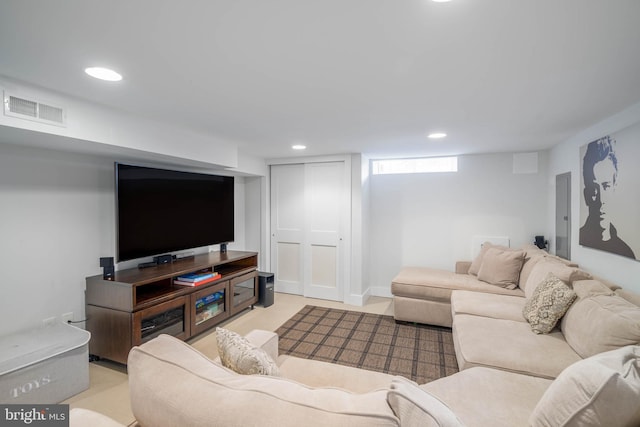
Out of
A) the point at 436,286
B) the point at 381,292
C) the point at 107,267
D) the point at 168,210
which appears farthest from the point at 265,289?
the point at 436,286

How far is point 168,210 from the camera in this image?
3.30 metres

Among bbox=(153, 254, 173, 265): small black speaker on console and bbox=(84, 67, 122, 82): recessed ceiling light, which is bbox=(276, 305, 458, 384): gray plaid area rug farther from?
bbox=(84, 67, 122, 82): recessed ceiling light

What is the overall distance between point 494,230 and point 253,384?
4.45 m

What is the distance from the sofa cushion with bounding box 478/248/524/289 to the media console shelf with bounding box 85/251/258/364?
3.13 metres

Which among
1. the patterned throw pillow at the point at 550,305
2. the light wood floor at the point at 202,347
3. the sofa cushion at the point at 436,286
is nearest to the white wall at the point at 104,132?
the light wood floor at the point at 202,347

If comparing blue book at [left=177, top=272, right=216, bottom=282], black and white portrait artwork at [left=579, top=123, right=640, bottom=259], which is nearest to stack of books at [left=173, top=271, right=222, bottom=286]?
blue book at [left=177, top=272, right=216, bottom=282]

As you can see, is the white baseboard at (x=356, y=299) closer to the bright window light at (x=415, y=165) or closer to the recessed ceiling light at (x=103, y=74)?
the bright window light at (x=415, y=165)

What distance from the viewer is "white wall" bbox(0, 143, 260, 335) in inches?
93.5

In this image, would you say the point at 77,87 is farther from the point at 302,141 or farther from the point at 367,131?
the point at 367,131

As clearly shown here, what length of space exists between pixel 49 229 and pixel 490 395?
11.6 ft

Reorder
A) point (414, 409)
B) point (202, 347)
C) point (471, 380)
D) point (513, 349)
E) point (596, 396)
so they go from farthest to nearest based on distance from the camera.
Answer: point (202, 347), point (513, 349), point (471, 380), point (596, 396), point (414, 409)

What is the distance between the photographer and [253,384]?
86 centimetres

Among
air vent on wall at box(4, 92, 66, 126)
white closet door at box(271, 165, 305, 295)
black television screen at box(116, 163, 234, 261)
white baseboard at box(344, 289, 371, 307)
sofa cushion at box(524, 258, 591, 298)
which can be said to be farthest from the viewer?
white closet door at box(271, 165, 305, 295)

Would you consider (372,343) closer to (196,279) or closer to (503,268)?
(503,268)
